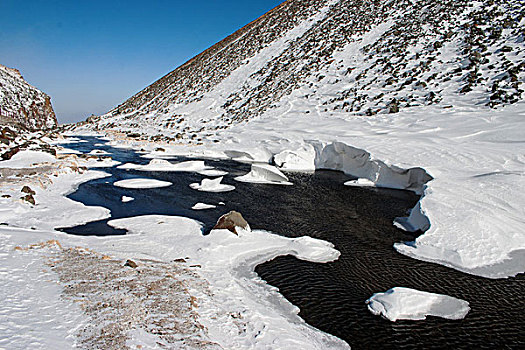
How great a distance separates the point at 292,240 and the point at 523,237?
6227 millimetres

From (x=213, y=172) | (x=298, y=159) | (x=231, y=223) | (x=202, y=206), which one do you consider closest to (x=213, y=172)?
(x=213, y=172)

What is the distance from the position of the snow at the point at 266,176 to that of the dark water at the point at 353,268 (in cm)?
155

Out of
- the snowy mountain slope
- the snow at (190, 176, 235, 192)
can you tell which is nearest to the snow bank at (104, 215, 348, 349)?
the snowy mountain slope

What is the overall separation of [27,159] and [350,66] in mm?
29887

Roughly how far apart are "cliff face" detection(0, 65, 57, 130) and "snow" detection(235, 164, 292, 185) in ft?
157

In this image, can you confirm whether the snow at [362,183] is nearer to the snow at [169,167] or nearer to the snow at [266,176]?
the snow at [266,176]

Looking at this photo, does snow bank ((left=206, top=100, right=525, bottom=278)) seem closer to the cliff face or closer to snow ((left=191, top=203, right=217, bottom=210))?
snow ((left=191, top=203, right=217, bottom=210))

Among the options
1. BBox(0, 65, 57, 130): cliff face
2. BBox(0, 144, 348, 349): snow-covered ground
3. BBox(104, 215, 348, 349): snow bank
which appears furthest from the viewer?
BBox(0, 65, 57, 130): cliff face

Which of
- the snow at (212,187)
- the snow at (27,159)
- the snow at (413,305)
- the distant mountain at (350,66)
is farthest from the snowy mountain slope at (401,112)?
the snow at (27,159)

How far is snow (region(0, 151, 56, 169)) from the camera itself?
19.1m

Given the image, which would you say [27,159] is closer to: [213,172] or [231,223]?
Answer: [213,172]

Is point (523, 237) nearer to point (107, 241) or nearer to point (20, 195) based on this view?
point (107, 241)

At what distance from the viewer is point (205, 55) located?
66625mm

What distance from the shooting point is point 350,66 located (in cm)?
3691
